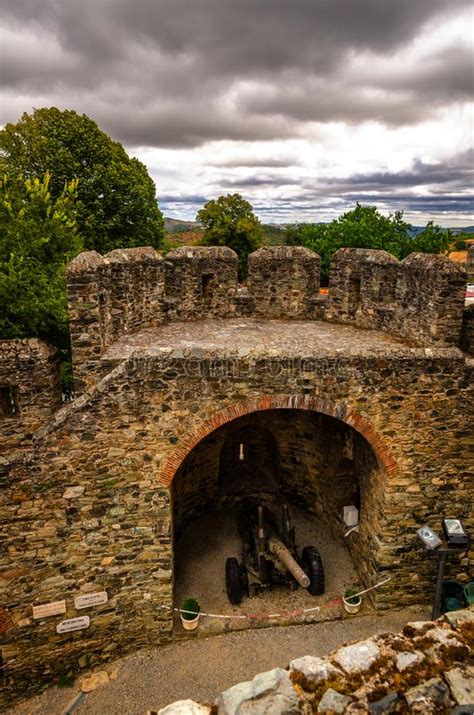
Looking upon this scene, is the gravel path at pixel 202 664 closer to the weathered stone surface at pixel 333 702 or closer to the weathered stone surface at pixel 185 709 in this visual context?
the weathered stone surface at pixel 185 709

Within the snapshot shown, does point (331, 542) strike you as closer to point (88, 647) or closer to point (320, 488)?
point (320, 488)

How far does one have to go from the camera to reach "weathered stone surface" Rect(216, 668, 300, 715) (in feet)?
10.9

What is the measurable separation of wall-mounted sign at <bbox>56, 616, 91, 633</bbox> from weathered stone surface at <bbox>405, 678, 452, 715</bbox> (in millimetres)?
5896

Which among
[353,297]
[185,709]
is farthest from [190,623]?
Answer: [353,297]

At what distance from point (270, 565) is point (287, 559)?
579mm

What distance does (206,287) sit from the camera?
11.6 metres

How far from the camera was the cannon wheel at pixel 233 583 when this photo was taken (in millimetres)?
8859

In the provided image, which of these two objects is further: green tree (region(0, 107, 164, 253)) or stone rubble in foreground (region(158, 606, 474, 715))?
green tree (region(0, 107, 164, 253))

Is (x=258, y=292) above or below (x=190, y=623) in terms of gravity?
above

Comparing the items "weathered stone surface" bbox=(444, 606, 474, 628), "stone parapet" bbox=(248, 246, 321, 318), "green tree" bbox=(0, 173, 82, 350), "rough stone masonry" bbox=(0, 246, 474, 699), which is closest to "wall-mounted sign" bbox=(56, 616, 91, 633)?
"rough stone masonry" bbox=(0, 246, 474, 699)

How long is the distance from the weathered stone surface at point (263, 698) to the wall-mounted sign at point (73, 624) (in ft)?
16.0

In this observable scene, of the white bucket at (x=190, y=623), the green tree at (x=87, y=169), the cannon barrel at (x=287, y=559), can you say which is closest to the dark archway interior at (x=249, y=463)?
the cannon barrel at (x=287, y=559)

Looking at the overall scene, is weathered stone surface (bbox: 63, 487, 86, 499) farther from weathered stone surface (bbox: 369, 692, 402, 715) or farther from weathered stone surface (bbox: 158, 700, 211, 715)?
weathered stone surface (bbox: 369, 692, 402, 715)

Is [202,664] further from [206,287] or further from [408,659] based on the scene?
[206,287]
